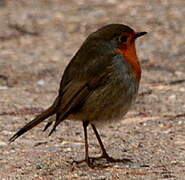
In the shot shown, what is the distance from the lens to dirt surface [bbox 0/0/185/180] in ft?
18.8

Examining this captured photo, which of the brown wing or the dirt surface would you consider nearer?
the brown wing

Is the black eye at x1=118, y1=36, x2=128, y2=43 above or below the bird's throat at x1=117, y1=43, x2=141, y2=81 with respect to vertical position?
above

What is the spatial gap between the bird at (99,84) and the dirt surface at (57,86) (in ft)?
1.37

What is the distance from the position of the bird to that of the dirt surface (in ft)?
1.37

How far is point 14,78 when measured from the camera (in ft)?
30.4

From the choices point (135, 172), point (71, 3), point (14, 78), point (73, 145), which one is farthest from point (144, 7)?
point (135, 172)

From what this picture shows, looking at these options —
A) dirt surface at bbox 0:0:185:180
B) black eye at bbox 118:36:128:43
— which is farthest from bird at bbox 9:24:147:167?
dirt surface at bbox 0:0:185:180

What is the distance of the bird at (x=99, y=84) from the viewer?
562cm

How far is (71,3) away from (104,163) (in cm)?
796

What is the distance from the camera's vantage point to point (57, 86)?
899cm

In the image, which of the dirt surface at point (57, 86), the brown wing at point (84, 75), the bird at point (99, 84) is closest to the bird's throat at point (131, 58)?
the bird at point (99, 84)

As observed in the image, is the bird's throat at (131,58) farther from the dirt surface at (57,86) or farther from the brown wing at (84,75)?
the dirt surface at (57,86)

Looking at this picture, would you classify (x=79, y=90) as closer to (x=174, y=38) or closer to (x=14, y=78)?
(x=14, y=78)

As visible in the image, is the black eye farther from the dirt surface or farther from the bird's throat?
the dirt surface
